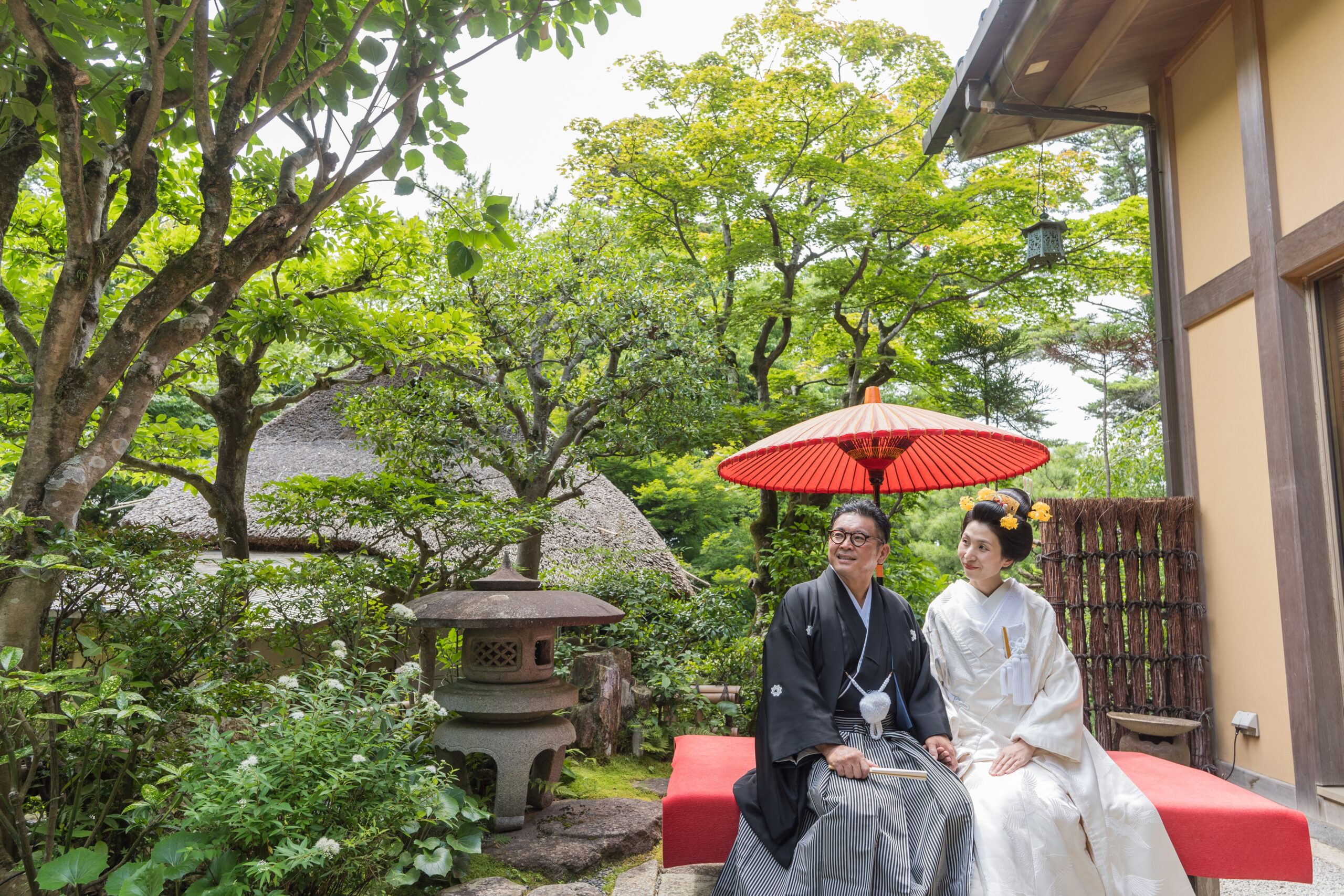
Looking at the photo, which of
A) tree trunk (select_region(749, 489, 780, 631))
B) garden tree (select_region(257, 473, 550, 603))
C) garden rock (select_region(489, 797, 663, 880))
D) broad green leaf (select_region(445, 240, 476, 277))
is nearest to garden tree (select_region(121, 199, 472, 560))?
garden tree (select_region(257, 473, 550, 603))

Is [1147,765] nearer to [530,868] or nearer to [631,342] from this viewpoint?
[530,868]

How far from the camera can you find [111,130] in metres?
2.86

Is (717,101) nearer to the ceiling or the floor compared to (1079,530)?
nearer to the ceiling

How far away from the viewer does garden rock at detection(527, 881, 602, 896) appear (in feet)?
10.3

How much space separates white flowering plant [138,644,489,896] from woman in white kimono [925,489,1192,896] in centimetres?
198

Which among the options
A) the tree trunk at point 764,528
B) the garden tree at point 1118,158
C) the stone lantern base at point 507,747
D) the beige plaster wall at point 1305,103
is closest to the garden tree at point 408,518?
the stone lantern base at point 507,747

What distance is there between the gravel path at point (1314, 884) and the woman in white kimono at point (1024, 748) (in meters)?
0.76

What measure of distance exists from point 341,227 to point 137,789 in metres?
4.24

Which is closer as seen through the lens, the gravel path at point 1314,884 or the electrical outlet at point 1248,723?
the gravel path at point 1314,884

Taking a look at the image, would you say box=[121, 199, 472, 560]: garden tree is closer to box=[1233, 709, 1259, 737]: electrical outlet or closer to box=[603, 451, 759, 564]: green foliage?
box=[1233, 709, 1259, 737]: electrical outlet

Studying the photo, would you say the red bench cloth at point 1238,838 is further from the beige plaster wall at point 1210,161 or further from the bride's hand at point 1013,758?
the beige plaster wall at point 1210,161

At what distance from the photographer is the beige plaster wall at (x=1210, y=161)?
459 centimetres

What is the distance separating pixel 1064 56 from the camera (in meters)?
5.45

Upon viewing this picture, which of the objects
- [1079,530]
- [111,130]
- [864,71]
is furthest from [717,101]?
[111,130]
